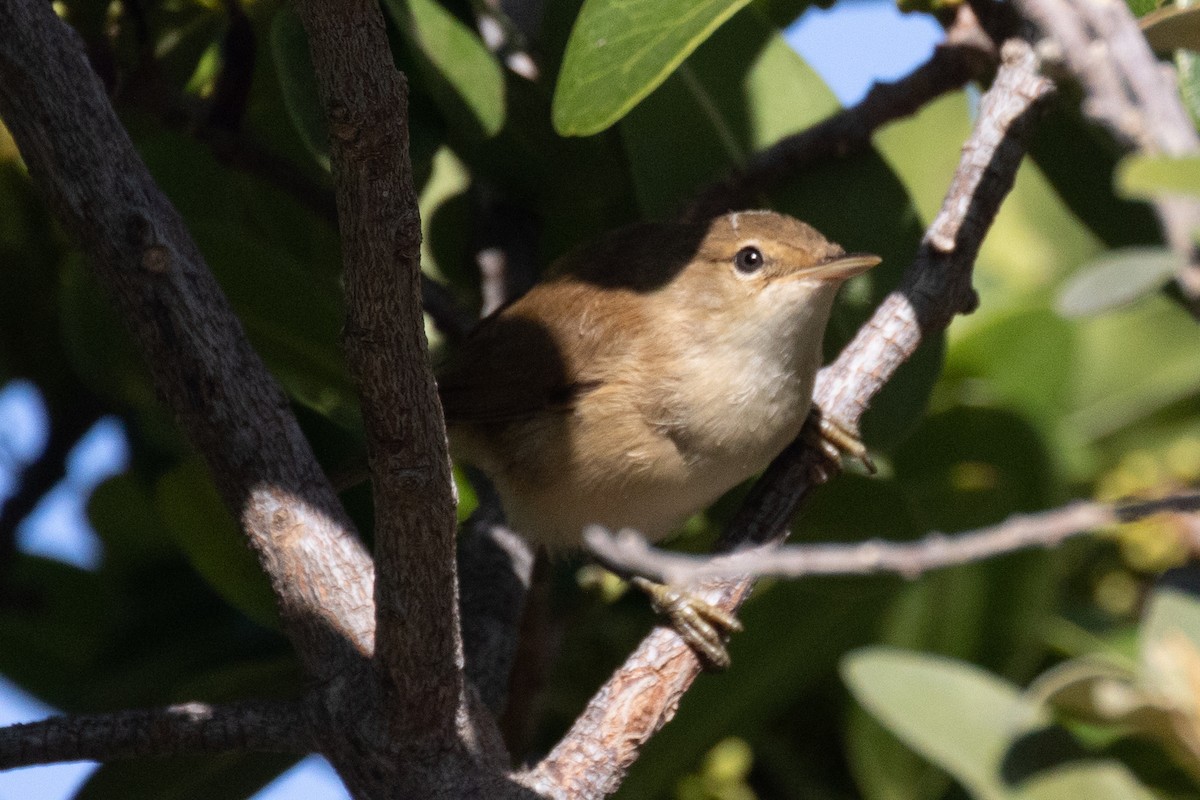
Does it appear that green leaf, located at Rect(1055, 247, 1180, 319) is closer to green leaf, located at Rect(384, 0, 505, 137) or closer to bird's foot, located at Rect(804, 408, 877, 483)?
bird's foot, located at Rect(804, 408, 877, 483)

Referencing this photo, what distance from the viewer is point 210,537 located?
8.88 ft

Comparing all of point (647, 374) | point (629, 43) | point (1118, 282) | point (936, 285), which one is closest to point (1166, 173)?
point (1118, 282)

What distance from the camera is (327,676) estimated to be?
2061mm

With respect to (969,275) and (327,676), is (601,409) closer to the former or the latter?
(969,275)

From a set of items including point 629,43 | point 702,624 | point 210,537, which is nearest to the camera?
point 629,43

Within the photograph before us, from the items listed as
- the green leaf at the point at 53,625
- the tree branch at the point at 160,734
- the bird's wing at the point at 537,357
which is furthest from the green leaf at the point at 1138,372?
the green leaf at the point at 53,625

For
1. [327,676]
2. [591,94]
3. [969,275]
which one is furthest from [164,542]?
[969,275]

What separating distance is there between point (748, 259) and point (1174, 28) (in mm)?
1246

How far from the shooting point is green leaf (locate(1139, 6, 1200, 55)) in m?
1.85

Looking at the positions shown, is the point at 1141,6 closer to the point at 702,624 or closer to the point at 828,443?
the point at 828,443

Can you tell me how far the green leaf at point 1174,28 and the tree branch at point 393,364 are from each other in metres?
1.04

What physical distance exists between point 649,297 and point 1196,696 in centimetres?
174

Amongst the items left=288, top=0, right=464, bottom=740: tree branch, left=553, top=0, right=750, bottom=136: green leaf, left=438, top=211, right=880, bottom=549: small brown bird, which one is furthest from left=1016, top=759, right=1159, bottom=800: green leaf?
left=553, top=0, right=750, bottom=136: green leaf

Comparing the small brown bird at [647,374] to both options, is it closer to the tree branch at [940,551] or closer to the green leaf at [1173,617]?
the green leaf at [1173,617]
